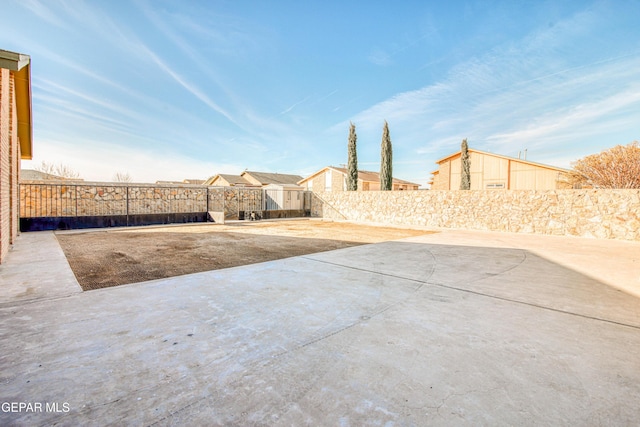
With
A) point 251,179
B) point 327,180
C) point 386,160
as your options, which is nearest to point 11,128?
point 386,160

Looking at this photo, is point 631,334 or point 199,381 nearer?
point 199,381

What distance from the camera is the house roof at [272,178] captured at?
36.1 meters

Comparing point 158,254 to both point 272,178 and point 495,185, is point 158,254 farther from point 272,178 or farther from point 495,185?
point 272,178

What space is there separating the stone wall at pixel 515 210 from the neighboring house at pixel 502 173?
10.7m

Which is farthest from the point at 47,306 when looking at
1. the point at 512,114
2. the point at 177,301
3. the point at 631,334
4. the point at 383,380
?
the point at 512,114

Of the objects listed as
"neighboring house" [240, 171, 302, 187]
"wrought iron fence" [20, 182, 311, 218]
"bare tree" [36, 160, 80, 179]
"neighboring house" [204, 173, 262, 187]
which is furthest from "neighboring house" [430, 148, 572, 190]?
"bare tree" [36, 160, 80, 179]

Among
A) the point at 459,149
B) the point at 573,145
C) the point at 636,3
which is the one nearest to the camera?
the point at 636,3

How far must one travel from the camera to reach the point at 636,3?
299 inches

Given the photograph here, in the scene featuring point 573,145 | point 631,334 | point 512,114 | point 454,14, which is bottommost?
point 631,334

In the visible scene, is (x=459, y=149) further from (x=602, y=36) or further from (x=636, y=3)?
(x=636, y=3)

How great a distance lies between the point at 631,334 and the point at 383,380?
108 inches

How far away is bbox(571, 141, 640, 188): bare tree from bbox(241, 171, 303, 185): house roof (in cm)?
2960

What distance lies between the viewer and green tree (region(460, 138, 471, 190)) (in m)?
21.6

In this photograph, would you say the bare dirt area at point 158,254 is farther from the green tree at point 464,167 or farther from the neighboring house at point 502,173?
the neighboring house at point 502,173
